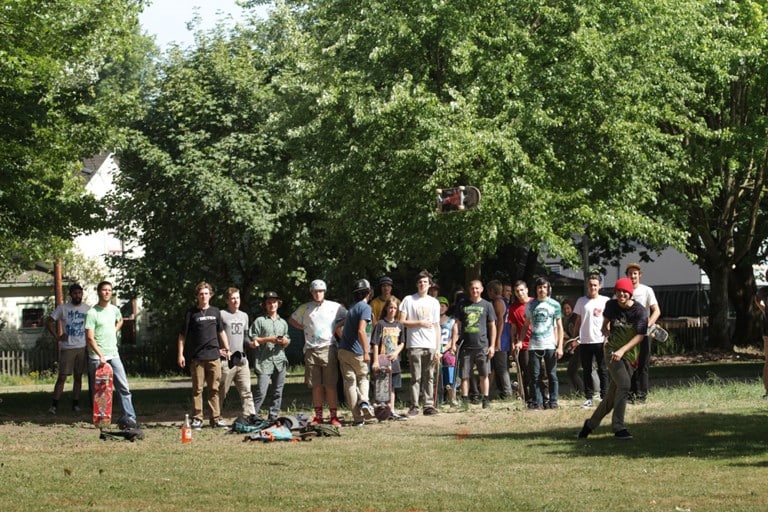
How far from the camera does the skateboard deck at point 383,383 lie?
727 inches

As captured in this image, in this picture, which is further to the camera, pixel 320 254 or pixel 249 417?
pixel 320 254

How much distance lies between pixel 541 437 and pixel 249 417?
416cm

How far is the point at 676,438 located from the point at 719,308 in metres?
26.1

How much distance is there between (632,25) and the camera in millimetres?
29641

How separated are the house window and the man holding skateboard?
39.4m

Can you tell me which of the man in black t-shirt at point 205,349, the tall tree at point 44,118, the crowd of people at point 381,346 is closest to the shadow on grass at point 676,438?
the crowd of people at point 381,346

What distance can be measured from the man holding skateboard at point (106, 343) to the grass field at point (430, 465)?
49cm

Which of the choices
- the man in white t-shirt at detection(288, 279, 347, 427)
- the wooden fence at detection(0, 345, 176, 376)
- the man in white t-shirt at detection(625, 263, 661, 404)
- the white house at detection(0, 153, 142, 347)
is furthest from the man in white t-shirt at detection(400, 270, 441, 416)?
the white house at detection(0, 153, 142, 347)

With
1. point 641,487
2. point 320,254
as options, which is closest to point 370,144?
point 320,254

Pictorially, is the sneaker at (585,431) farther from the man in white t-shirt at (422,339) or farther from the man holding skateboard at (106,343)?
the man holding skateboard at (106,343)

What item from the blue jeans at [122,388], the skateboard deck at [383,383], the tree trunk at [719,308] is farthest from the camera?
the tree trunk at [719,308]

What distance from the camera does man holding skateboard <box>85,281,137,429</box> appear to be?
57.0 ft

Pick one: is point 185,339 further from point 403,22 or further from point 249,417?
point 403,22

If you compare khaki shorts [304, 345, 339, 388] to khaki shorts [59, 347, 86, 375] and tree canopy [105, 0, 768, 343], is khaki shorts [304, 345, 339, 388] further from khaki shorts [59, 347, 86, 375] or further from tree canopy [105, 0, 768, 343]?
tree canopy [105, 0, 768, 343]
